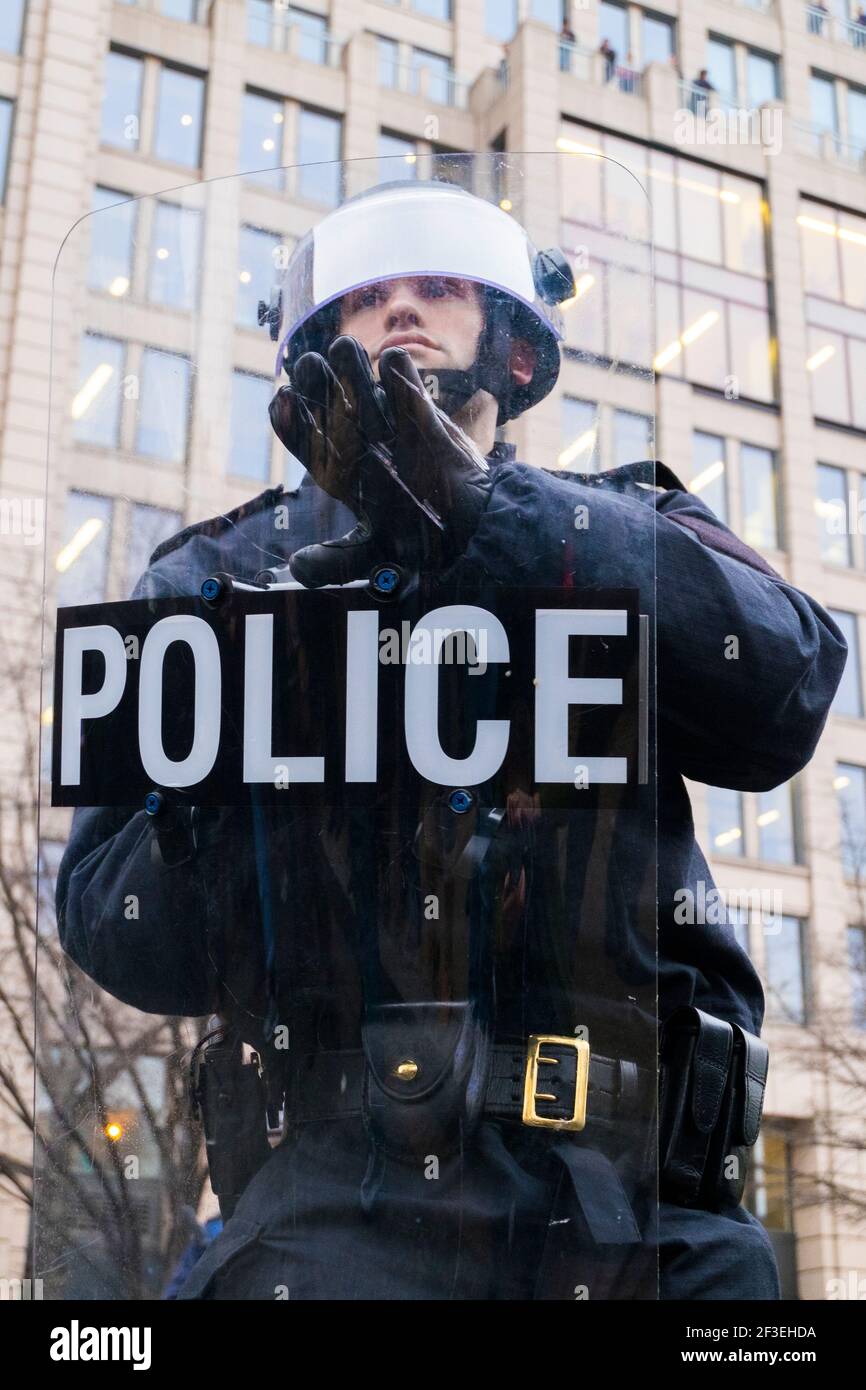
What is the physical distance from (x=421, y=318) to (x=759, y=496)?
13.6 metres

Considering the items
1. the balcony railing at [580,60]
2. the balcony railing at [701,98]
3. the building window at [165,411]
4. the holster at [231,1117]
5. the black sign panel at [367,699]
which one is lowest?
the holster at [231,1117]

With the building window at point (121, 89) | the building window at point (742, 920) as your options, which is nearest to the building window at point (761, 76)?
the building window at point (121, 89)

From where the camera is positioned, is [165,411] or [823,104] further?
[823,104]

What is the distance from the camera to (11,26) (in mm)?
12922

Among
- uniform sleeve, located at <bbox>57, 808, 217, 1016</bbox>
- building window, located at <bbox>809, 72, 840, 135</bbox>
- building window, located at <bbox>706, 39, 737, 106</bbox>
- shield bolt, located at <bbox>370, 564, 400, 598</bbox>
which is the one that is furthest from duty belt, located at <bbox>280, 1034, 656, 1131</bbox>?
building window, located at <bbox>706, 39, 737, 106</bbox>

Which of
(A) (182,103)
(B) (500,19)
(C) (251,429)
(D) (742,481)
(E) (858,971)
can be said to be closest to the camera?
(C) (251,429)

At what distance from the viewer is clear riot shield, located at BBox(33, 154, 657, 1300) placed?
211cm

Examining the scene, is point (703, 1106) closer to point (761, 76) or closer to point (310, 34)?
point (761, 76)

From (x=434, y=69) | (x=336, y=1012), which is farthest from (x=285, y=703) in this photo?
(x=434, y=69)

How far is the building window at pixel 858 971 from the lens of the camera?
13.3m

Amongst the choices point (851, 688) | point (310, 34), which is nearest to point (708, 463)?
point (851, 688)

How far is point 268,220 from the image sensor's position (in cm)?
248

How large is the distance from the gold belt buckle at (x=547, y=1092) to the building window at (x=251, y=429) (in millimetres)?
782

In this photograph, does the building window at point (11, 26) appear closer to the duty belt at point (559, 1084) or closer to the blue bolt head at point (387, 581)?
the blue bolt head at point (387, 581)
